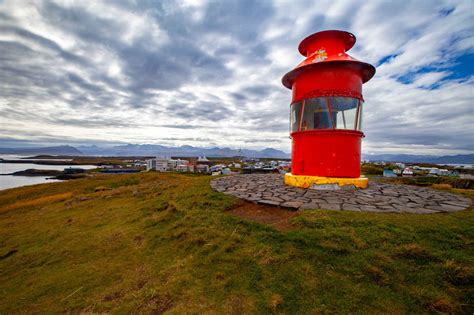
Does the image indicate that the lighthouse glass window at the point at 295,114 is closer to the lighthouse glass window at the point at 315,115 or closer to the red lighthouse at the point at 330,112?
the red lighthouse at the point at 330,112

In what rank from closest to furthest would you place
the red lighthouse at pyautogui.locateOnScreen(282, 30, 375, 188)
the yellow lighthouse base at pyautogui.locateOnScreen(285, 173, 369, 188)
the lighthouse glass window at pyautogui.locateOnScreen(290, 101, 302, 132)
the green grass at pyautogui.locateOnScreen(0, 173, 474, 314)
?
the green grass at pyautogui.locateOnScreen(0, 173, 474, 314), the yellow lighthouse base at pyautogui.locateOnScreen(285, 173, 369, 188), the red lighthouse at pyautogui.locateOnScreen(282, 30, 375, 188), the lighthouse glass window at pyautogui.locateOnScreen(290, 101, 302, 132)

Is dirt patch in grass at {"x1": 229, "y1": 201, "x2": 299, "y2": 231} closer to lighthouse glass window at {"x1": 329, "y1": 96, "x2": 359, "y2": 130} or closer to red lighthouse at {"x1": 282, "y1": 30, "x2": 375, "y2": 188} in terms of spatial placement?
red lighthouse at {"x1": 282, "y1": 30, "x2": 375, "y2": 188}

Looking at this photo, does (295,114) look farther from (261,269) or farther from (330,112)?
(261,269)

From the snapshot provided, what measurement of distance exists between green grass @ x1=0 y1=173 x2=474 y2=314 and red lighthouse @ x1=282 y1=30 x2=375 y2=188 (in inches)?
137

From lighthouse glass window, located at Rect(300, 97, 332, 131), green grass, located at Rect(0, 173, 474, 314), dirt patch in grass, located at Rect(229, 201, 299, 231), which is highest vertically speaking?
lighthouse glass window, located at Rect(300, 97, 332, 131)

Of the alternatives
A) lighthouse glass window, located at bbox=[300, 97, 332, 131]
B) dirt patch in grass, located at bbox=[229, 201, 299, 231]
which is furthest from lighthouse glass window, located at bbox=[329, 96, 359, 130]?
dirt patch in grass, located at bbox=[229, 201, 299, 231]

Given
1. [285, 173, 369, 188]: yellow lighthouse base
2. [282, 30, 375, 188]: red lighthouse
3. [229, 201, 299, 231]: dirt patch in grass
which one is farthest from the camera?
[282, 30, 375, 188]: red lighthouse

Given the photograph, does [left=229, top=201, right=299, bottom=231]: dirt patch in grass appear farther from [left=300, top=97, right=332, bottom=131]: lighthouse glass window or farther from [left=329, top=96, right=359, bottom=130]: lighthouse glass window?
[left=329, top=96, right=359, bottom=130]: lighthouse glass window

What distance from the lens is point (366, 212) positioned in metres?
4.54

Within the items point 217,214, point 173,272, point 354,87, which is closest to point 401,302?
point 173,272

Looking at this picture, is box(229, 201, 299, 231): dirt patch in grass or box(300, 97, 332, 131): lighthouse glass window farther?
box(300, 97, 332, 131): lighthouse glass window

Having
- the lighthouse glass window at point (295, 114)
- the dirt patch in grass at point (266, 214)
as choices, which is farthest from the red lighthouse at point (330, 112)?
the dirt patch in grass at point (266, 214)

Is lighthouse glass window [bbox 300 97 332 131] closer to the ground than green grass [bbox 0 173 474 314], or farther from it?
farther from it

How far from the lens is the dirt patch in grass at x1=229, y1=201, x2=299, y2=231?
4312 mm
